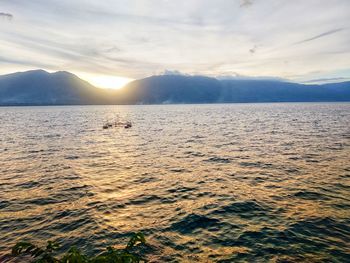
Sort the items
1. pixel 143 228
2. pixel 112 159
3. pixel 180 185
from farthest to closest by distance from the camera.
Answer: pixel 112 159 < pixel 180 185 < pixel 143 228

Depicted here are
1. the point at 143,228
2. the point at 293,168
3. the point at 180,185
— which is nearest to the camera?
the point at 143,228

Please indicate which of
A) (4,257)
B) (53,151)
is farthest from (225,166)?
(53,151)

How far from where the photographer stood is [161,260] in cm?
1414

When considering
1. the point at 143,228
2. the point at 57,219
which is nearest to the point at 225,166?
the point at 143,228

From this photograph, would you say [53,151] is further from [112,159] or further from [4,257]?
[4,257]

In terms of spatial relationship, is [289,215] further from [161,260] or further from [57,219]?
[57,219]

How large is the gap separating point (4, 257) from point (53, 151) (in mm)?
35189

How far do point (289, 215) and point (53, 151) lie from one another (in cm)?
4043

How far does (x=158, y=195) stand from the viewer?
24125 millimetres

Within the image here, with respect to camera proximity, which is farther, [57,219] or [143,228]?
[57,219]

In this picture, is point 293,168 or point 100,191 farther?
point 293,168

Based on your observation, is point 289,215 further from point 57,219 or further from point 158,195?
point 57,219

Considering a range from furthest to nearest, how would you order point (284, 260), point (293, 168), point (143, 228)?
1. point (293, 168)
2. point (143, 228)
3. point (284, 260)

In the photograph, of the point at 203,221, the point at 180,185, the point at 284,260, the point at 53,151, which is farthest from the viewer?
the point at 53,151
